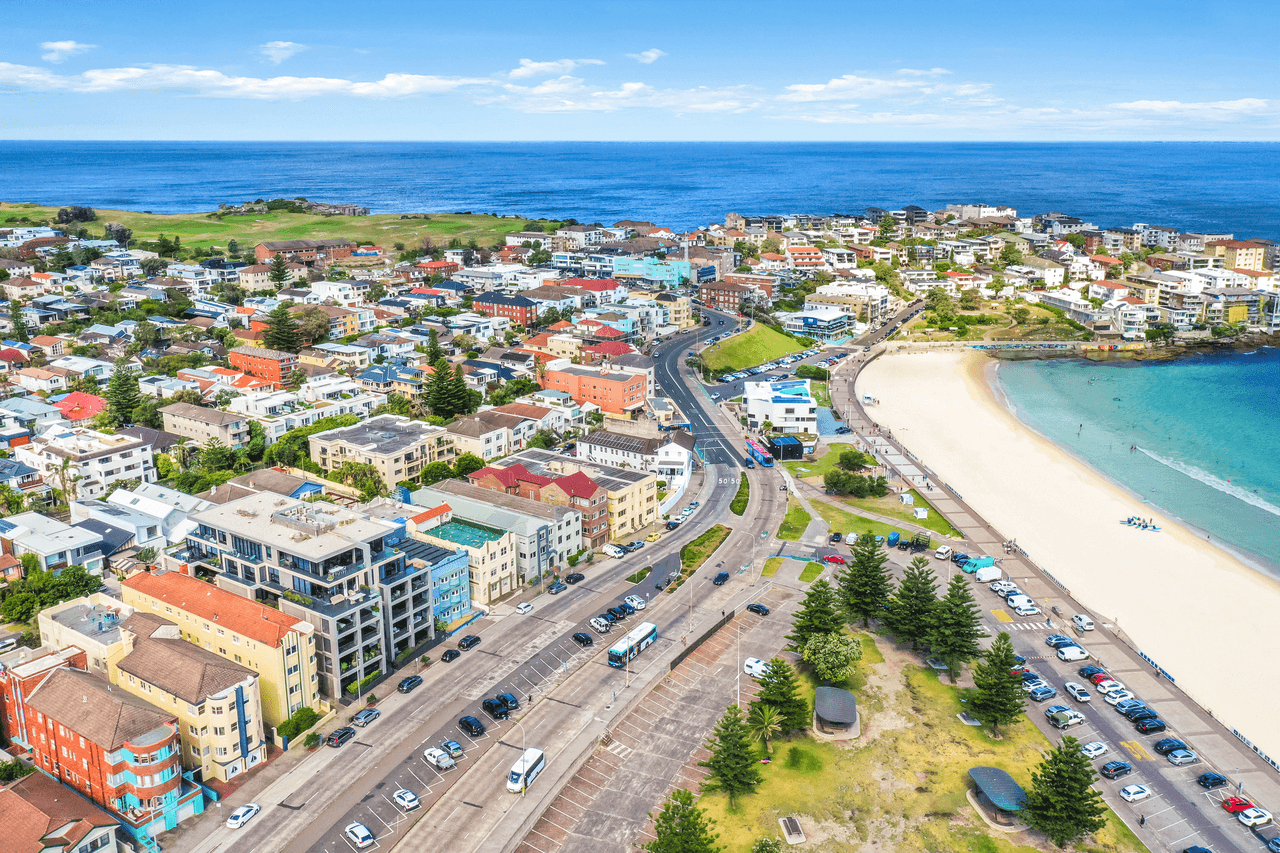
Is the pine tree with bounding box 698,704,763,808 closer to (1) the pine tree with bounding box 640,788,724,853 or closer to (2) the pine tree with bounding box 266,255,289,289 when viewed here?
(1) the pine tree with bounding box 640,788,724,853

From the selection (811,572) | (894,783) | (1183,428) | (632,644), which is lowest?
(894,783)

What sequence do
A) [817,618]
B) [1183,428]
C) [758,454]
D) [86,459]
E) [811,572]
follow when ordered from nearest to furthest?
[817,618] < [811,572] < [86,459] < [758,454] < [1183,428]

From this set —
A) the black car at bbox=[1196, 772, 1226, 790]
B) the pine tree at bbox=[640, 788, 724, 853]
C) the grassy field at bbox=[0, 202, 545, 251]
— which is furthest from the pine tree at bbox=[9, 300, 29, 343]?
the black car at bbox=[1196, 772, 1226, 790]

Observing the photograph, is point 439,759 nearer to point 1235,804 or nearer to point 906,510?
point 1235,804

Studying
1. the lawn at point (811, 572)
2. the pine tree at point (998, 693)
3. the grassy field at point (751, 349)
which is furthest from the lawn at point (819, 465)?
the pine tree at point (998, 693)

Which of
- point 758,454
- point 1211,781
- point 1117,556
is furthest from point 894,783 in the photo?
point 758,454

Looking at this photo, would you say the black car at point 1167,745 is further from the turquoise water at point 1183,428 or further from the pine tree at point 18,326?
the pine tree at point 18,326

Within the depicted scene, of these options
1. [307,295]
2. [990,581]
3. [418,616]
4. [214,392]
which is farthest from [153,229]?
[990,581]
